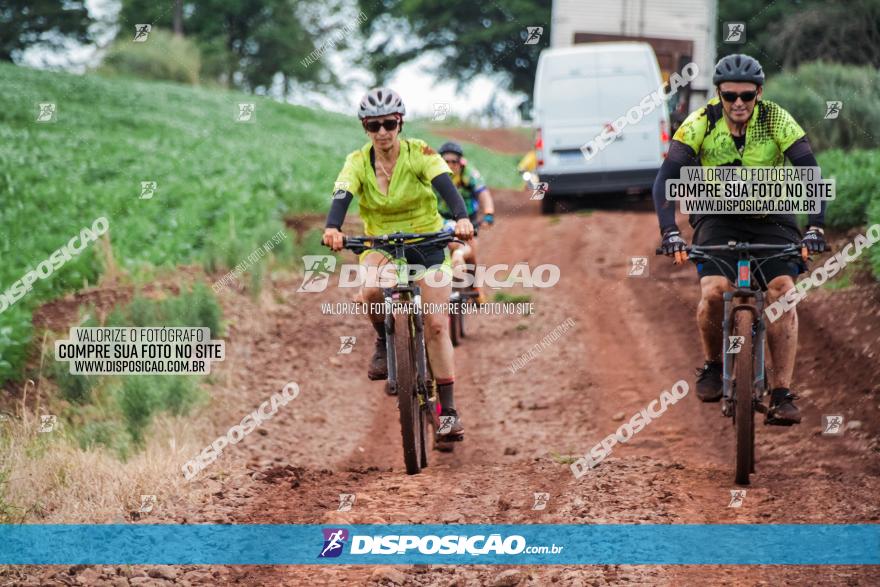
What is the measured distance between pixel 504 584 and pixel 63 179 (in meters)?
13.8

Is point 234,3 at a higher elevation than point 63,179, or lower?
higher

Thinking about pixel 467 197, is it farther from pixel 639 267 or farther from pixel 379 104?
pixel 379 104

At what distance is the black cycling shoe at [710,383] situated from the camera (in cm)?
784

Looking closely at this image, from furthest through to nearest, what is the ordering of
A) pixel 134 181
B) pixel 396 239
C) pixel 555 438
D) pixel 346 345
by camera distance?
1. pixel 134 181
2. pixel 346 345
3. pixel 555 438
4. pixel 396 239

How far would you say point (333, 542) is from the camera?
6371 mm

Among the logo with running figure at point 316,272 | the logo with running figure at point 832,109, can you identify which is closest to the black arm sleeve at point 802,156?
the logo with running figure at point 832,109

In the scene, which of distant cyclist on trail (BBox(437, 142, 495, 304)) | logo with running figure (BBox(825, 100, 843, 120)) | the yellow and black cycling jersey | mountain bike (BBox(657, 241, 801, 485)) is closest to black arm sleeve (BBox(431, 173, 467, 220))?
mountain bike (BBox(657, 241, 801, 485))

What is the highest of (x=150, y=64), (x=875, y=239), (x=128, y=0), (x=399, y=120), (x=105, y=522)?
(x=128, y=0)

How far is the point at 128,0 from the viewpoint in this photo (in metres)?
59.9

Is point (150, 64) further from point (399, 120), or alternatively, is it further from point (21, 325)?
point (399, 120)

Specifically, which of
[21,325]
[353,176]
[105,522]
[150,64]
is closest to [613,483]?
[353,176]

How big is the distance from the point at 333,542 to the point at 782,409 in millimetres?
3152

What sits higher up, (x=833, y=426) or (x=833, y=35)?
(x=833, y=35)

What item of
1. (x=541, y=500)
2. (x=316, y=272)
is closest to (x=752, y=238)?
(x=541, y=500)
